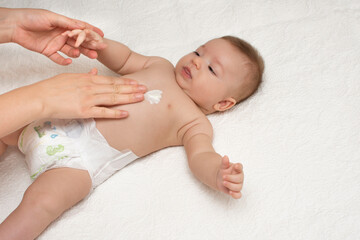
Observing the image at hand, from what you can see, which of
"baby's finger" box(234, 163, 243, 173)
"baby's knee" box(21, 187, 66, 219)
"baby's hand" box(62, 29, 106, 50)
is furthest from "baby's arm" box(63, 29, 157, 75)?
"baby's finger" box(234, 163, 243, 173)

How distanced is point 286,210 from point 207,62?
63 cm

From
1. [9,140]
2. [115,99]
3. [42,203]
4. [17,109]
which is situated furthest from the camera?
[9,140]

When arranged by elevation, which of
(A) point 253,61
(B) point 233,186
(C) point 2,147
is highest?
(A) point 253,61

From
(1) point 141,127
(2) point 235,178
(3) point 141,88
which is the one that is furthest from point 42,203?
(2) point 235,178

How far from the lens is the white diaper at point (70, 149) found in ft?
4.34

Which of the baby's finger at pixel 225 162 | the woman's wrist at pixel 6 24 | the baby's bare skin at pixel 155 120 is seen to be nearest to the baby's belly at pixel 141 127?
the baby's bare skin at pixel 155 120

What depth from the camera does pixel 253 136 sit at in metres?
1.48

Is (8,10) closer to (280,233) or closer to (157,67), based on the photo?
(157,67)

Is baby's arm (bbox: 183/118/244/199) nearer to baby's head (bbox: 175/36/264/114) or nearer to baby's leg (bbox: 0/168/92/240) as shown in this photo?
baby's head (bbox: 175/36/264/114)

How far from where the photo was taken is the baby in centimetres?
125

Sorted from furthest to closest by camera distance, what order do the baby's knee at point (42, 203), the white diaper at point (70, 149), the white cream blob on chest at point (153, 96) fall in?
the white cream blob on chest at point (153, 96), the white diaper at point (70, 149), the baby's knee at point (42, 203)

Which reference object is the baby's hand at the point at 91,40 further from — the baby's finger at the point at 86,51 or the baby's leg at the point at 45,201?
the baby's leg at the point at 45,201

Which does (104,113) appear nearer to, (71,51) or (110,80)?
(110,80)

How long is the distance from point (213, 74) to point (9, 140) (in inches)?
32.5
